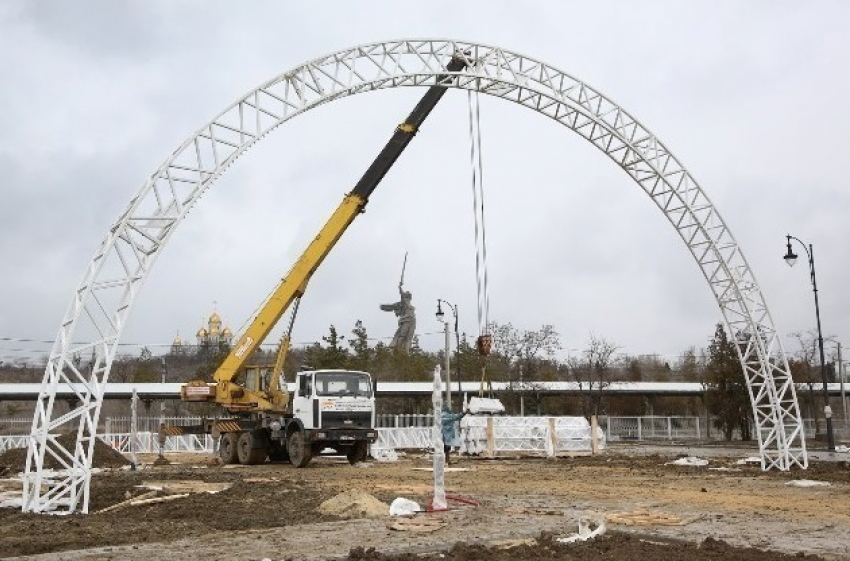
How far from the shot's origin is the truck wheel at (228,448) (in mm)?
29766

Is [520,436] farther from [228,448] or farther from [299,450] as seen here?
[228,448]

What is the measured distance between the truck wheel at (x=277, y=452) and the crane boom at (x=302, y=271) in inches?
62.5

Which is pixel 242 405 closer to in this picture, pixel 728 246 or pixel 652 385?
pixel 728 246

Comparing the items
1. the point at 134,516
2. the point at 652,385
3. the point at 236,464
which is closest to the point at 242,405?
the point at 236,464

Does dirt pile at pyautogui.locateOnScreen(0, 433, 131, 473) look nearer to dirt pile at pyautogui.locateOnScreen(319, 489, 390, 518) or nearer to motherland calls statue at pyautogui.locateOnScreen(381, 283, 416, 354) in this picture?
dirt pile at pyautogui.locateOnScreen(319, 489, 390, 518)

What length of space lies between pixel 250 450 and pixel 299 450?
2913mm

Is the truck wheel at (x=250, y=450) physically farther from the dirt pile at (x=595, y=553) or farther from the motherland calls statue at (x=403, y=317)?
the motherland calls statue at (x=403, y=317)

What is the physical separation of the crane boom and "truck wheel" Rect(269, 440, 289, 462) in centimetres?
159

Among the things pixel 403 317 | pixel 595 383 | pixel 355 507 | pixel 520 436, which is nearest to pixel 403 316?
pixel 403 317

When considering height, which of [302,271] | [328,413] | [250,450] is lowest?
[250,450]

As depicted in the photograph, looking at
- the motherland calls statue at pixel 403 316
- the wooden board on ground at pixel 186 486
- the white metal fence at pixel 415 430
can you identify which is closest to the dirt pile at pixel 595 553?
the wooden board on ground at pixel 186 486

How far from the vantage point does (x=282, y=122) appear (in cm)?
1797

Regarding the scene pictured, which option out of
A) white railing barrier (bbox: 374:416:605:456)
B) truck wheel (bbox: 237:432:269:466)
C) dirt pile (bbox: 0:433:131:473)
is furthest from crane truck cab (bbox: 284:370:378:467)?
white railing barrier (bbox: 374:416:605:456)

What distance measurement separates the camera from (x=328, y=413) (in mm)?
26422
